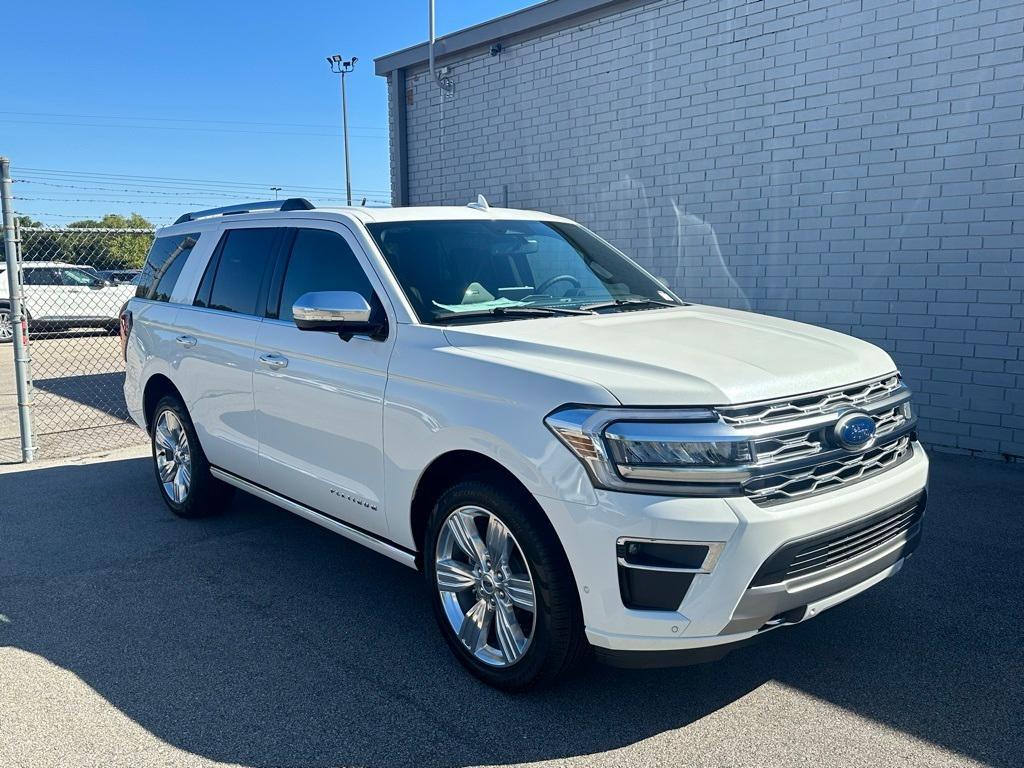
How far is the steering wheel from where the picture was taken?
432cm

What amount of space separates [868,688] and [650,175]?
7116 millimetres

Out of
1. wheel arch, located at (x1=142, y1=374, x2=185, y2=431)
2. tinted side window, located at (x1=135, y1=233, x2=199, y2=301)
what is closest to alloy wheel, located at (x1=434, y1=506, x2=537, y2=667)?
wheel arch, located at (x1=142, y1=374, x2=185, y2=431)

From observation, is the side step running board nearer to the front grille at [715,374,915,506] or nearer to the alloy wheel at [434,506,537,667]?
the alloy wheel at [434,506,537,667]

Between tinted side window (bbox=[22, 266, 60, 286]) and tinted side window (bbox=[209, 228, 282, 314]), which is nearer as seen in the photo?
tinted side window (bbox=[209, 228, 282, 314])

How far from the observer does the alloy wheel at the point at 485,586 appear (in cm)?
327

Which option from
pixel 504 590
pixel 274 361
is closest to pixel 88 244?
pixel 274 361

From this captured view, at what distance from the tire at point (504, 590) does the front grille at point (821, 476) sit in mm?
723

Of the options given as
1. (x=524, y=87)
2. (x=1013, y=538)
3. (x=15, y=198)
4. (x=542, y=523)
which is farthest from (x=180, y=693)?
(x=524, y=87)

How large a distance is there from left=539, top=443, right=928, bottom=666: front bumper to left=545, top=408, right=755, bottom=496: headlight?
0.06 m

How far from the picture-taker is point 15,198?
7.01m

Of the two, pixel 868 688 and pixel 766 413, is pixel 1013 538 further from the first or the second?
pixel 766 413

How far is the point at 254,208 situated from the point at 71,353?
47.3 ft

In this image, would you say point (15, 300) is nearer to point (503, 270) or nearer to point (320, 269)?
point (320, 269)

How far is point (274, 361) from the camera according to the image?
14.7 ft
